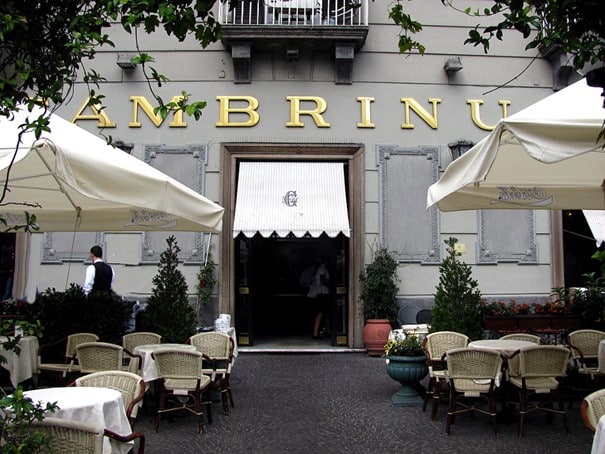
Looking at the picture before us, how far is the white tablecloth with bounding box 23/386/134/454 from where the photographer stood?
393 centimetres

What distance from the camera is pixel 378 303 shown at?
11.0 meters

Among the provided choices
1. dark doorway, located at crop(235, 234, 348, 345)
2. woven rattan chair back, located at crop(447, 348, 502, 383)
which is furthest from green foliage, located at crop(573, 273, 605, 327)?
dark doorway, located at crop(235, 234, 348, 345)

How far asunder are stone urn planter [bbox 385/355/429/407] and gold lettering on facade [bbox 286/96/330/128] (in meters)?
5.70

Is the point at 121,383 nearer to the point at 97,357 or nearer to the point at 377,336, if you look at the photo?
the point at 97,357

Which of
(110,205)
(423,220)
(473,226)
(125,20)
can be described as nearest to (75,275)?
(110,205)

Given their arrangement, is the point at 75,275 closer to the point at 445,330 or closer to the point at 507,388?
the point at 445,330

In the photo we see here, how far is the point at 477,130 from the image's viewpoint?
38.8ft

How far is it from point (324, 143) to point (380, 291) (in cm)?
301

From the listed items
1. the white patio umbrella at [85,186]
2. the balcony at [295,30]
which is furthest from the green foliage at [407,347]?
the balcony at [295,30]

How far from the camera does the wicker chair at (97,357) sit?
20.2ft

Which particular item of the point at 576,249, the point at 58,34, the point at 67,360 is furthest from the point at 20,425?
the point at 576,249

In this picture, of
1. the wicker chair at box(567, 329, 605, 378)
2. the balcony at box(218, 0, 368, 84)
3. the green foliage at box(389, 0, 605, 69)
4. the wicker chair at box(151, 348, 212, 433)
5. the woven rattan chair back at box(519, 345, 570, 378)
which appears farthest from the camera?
the balcony at box(218, 0, 368, 84)

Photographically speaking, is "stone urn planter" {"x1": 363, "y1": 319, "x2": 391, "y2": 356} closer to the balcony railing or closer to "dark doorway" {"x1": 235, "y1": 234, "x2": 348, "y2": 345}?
"dark doorway" {"x1": 235, "y1": 234, "x2": 348, "y2": 345}

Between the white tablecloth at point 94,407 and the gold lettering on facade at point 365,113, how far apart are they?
8.35 m
